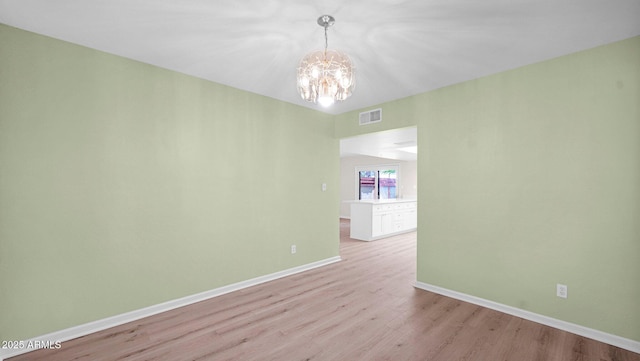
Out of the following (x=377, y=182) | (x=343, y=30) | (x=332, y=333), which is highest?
(x=343, y=30)

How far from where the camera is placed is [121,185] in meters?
2.70

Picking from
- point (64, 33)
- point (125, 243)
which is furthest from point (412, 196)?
point (64, 33)

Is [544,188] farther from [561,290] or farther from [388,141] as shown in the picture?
[388,141]

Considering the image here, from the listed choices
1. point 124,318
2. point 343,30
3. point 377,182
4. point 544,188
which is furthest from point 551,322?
point 377,182

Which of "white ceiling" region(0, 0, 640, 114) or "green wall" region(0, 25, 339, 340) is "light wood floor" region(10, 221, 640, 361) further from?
"white ceiling" region(0, 0, 640, 114)

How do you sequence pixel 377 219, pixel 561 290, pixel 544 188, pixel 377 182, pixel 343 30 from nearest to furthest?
pixel 343 30 → pixel 561 290 → pixel 544 188 → pixel 377 219 → pixel 377 182

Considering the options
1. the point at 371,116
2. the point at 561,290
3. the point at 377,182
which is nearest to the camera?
the point at 561,290

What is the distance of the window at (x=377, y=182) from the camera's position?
Answer: 10.3 meters

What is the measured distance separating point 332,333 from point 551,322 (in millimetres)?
2133

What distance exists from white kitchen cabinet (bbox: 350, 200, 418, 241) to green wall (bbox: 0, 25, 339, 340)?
3097 mm

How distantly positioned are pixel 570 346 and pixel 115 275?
416 cm

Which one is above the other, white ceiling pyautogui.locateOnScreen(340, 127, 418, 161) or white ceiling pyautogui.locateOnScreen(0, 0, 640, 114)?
white ceiling pyautogui.locateOnScreen(0, 0, 640, 114)

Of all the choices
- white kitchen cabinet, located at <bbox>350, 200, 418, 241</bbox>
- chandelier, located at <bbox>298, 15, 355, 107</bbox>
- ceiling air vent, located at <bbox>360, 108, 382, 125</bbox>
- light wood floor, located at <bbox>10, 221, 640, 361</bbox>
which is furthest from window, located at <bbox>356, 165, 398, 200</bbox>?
chandelier, located at <bbox>298, 15, 355, 107</bbox>

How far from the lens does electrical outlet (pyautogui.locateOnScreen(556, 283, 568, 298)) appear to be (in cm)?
261
